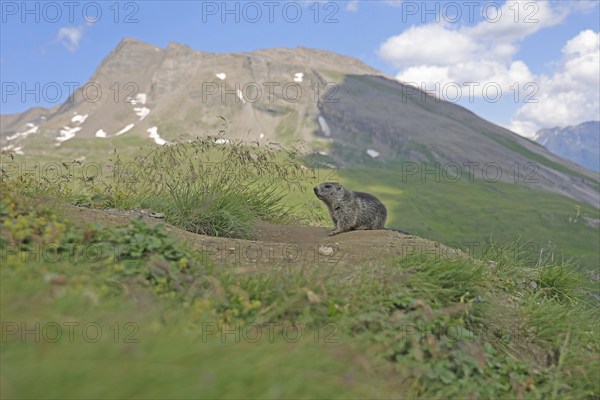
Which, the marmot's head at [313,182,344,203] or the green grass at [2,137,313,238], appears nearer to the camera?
the green grass at [2,137,313,238]

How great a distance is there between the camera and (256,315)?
5.71m

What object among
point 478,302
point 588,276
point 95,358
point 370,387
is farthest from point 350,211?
point 95,358

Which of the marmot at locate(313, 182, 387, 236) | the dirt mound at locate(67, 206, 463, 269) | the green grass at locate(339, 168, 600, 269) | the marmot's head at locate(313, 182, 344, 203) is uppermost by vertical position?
the marmot's head at locate(313, 182, 344, 203)

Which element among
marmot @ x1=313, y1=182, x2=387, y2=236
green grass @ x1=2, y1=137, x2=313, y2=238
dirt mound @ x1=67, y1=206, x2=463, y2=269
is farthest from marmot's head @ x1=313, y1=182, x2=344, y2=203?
dirt mound @ x1=67, y1=206, x2=463, y2=269

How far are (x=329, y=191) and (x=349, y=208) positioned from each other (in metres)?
0.65

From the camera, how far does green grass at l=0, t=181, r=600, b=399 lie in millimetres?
4133

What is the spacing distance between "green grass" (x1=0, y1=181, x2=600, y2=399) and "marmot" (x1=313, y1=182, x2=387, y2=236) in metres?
5.41

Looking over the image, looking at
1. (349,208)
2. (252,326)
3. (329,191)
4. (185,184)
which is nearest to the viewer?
(252,326)

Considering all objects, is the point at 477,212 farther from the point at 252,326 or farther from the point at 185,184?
the point at 252,326

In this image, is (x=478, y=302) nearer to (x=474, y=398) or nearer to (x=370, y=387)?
(x=474, y=398)

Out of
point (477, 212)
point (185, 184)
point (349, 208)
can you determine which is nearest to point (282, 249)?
point (185, 184)

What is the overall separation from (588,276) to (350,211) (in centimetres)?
514

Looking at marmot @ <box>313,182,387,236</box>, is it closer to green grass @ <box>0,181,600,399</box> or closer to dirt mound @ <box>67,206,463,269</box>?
dirt mound @ <box>67,206,463,269</box>

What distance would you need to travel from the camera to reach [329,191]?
13438mm
